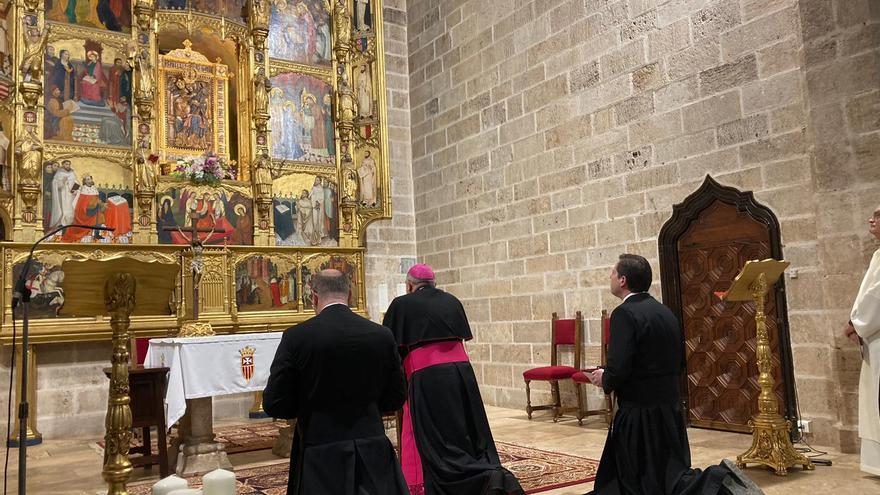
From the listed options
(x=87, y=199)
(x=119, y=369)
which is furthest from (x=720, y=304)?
(x=87, y=199)

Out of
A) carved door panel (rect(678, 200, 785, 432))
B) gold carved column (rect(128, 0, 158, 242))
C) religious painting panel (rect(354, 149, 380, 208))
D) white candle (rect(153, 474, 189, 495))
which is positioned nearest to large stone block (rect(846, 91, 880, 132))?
carved door panel (rect(678, 200, 785, 432))

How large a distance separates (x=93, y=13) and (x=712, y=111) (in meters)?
7.68

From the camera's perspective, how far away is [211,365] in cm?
650

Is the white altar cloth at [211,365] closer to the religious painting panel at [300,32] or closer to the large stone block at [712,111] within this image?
the large stone block at [712,111]

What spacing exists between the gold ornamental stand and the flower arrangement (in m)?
6.77

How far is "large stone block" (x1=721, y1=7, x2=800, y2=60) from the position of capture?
6.96m

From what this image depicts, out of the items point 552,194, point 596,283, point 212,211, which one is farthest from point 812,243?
point 212,211

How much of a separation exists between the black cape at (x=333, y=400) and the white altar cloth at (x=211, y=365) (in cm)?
309

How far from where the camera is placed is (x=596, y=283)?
356 inches

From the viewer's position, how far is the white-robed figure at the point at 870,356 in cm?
498

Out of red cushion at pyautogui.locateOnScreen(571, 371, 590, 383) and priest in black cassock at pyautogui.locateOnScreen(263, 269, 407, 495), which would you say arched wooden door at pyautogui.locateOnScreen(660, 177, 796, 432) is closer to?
red cushion at pyautogui.locateOnScreen(571, 371, 590, 383)

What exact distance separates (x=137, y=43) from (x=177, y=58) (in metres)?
0.81

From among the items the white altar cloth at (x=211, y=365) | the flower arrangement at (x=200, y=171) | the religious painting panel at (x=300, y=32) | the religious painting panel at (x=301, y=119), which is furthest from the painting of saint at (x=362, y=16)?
the white altar cloth at (x=211, y=365)

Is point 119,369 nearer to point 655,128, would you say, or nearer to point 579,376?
point 579,376
